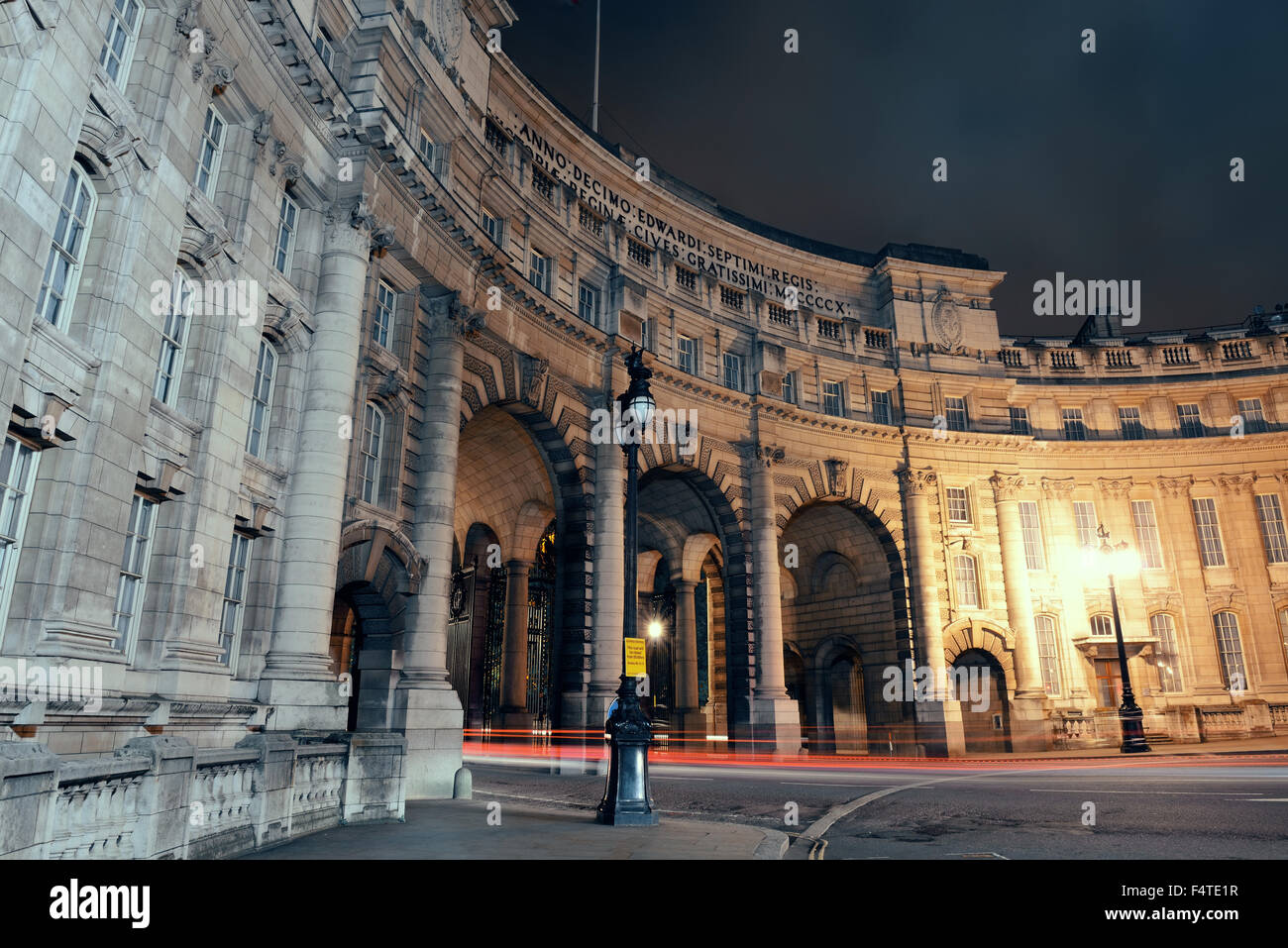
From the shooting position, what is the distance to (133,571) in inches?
491

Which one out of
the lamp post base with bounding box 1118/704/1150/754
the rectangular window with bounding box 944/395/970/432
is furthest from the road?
the rectangular window with bounding box 944/395/970/432

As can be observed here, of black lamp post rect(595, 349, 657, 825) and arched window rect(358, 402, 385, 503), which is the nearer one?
black lamp post rect(595, 349, 657, 825)

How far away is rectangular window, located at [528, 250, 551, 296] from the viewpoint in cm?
2752

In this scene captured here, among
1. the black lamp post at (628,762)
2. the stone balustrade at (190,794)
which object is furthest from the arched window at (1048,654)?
the stone balustrade at (190,794)

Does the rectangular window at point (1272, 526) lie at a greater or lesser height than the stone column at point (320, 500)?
greater

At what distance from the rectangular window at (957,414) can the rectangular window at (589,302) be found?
771 inches

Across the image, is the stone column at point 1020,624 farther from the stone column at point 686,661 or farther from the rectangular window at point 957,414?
the stone column at point 686,661

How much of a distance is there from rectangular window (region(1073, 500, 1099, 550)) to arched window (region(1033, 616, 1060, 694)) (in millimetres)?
4511

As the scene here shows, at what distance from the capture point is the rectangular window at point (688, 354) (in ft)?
111

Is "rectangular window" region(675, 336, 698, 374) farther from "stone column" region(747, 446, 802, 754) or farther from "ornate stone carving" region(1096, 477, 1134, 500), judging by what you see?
"ornate stone carving" region(1096, 477, 1134, 500)

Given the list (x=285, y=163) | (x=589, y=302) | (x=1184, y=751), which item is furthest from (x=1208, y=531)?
(x=285, y=163)

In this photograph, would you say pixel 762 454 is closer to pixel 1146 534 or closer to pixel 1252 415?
pixel 1146 534

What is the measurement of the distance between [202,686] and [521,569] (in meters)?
18.5
